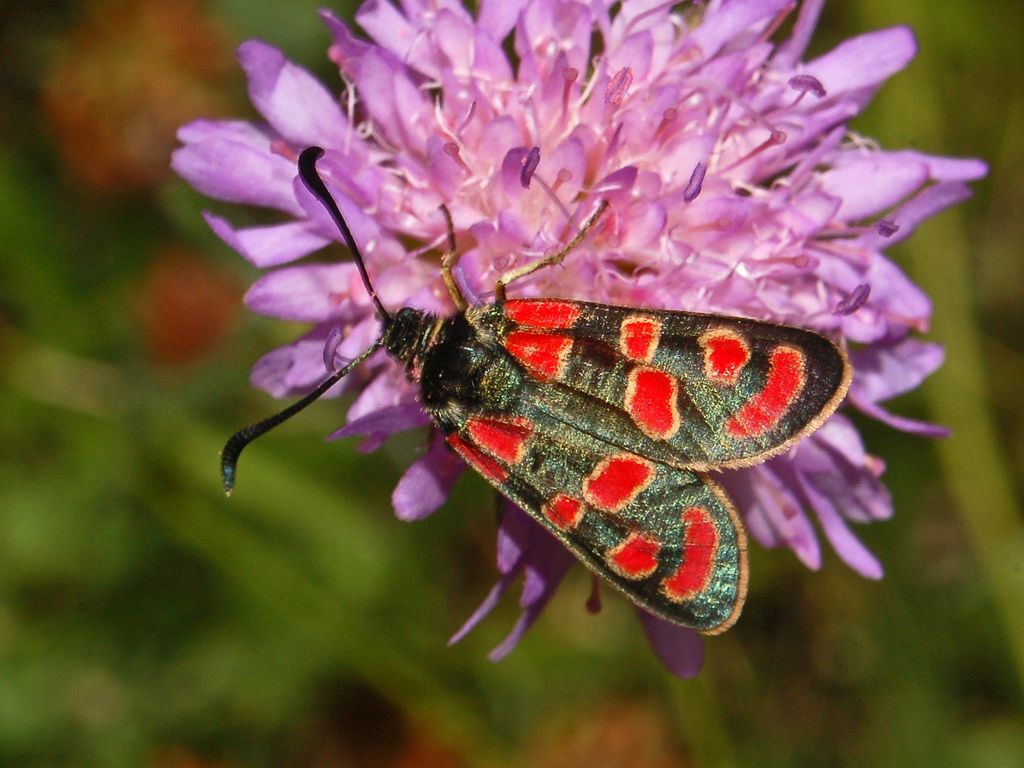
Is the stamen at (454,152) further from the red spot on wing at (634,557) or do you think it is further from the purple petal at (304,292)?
the red spot on wing at (634,557)

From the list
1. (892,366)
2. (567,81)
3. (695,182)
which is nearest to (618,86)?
(567,81)

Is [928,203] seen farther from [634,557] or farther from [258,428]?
[258,428]

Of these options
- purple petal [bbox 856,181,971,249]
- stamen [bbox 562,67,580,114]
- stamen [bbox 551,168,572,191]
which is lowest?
purple petal [bbox 856,181,971,249]

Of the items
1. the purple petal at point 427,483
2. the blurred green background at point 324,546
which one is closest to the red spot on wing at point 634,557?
the purple petal at point 427,483

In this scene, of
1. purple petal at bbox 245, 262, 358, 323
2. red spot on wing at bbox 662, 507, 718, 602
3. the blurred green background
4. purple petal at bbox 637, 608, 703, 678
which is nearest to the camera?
red spot on wing at bbox 662, 507, 718, 602

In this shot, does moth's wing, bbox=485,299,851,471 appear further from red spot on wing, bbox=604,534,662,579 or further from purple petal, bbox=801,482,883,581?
purple petal, bbox=801,482,883,581

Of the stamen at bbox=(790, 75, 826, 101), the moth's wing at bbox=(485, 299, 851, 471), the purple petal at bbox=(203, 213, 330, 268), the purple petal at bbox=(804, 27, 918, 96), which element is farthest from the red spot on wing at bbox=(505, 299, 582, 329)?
the purple petal at bbox=(804, 27, 918, 96)

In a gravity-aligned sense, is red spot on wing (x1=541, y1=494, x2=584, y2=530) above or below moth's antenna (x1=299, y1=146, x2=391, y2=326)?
below
